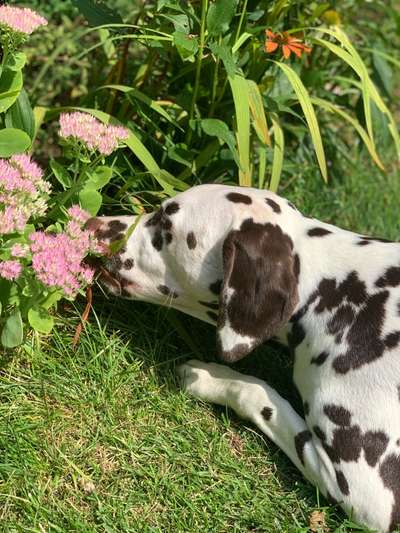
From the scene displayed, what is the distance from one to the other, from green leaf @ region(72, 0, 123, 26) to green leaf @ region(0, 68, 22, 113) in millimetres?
678

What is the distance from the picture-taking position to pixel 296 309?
3.32m

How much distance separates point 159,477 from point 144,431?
0.73ft

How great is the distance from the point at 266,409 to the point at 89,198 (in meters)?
1.08

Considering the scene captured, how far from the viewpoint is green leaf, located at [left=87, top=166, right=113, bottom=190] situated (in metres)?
3.32

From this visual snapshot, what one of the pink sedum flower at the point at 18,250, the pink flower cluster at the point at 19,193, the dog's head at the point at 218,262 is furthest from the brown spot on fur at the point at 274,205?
the pink sedum flower at the point at 18,250

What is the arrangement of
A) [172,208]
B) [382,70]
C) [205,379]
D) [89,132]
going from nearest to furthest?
[89,132], [172,208], [205,379], [382,70]

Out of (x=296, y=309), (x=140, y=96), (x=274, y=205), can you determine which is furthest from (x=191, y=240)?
(x=140, y=96)

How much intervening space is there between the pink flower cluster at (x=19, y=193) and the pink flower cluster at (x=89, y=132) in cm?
18

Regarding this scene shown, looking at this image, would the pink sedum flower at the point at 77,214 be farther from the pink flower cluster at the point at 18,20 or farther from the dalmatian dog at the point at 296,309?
the pink flower cluster at the point at 18,20

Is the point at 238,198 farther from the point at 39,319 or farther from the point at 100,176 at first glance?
the point at 39,319

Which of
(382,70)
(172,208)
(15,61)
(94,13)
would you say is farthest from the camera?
(382,70)

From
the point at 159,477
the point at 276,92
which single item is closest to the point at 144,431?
the point at 159,477

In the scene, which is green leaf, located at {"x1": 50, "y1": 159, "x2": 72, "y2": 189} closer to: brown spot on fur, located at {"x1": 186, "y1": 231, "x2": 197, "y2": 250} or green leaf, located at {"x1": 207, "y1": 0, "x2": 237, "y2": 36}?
brown spot on fur, located at {"x1": 186, "y1": 231, "x2": 197, "y2": 250}

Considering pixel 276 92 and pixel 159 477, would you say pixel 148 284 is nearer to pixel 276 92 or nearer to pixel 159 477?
pixel 159 477
